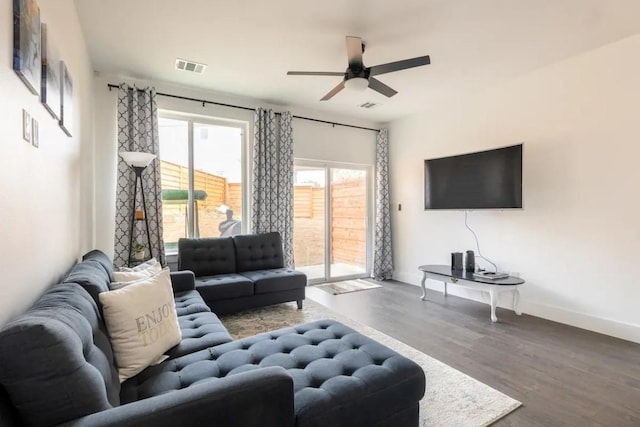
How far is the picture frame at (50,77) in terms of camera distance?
1.62m

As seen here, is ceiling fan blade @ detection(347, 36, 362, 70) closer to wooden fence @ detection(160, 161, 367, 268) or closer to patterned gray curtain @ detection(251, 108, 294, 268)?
patterned gray curtain @ detection(251, 108, 294, 268)

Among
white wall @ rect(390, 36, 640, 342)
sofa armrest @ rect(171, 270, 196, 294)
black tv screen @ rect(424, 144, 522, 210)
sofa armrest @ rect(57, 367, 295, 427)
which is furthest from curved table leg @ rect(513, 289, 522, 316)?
sofa armrest @ rect(171, 270, 196, 294)

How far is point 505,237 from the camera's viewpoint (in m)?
3.99

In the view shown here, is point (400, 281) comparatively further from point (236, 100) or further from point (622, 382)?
point (236, 100)

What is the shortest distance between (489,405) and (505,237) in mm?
2540

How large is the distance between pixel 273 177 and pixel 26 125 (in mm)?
3364

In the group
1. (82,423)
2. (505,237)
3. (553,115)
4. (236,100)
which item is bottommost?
(82,423)

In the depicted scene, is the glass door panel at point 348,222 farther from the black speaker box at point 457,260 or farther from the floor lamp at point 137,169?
the floor lamp at point 137,169

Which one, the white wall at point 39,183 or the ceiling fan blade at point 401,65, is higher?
the ceiling fan blade at point 401,65

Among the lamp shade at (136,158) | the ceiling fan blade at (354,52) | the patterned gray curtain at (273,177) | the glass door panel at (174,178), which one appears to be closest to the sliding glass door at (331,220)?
the patterned gray curtain at (273,177)

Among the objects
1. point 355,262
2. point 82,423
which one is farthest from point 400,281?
point 82,423

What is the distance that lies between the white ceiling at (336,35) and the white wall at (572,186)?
33 cm

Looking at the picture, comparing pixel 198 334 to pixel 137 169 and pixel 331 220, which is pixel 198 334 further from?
pixel 331 220

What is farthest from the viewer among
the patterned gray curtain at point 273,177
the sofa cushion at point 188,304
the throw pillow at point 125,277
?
the patterned gray curtain at point 273,177
